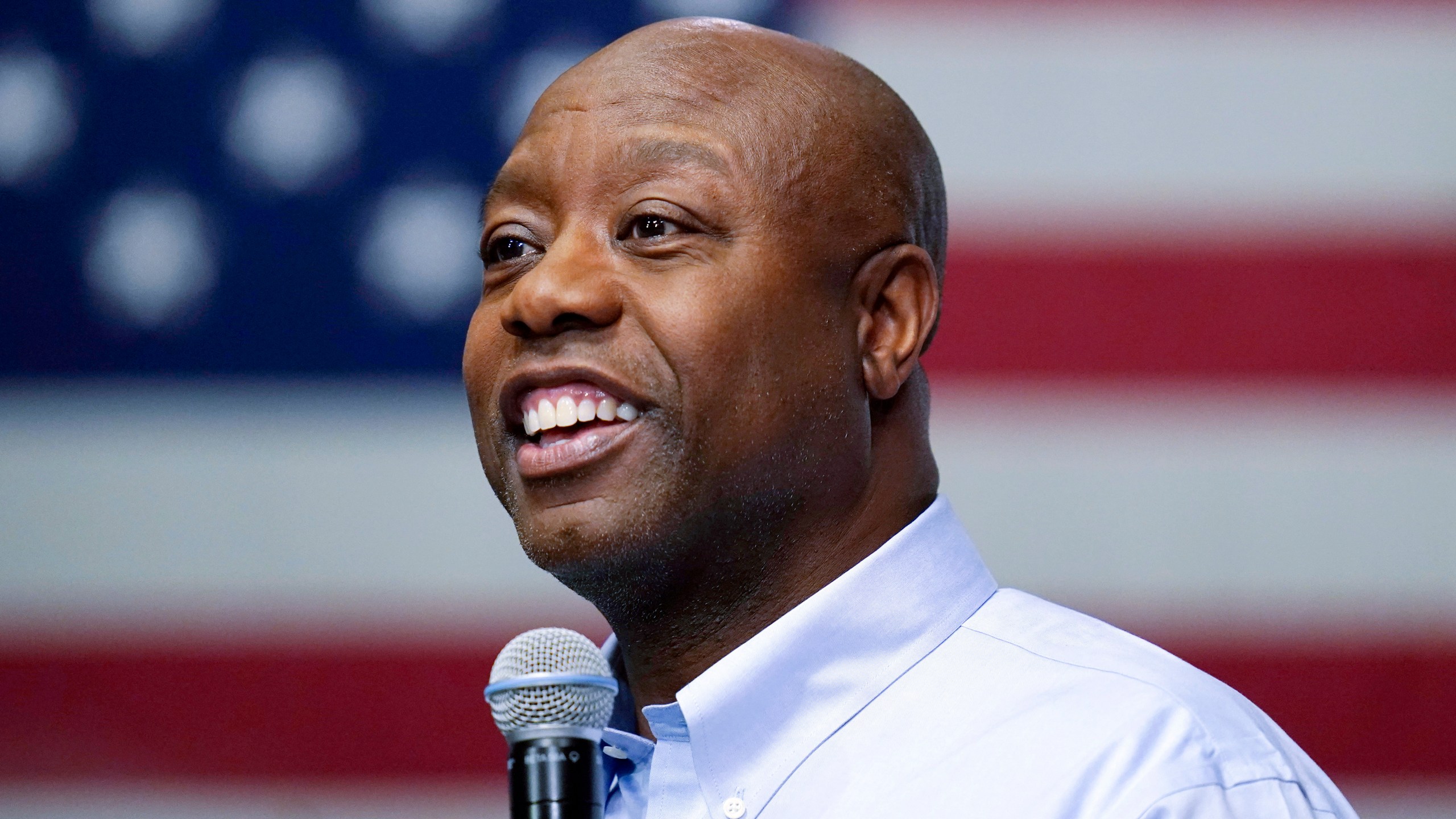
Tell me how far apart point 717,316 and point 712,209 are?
10 centimetres

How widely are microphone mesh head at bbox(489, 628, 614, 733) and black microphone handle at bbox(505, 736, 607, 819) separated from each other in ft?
0.07

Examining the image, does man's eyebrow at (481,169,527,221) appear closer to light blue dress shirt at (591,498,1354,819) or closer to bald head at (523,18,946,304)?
bald head at (523,18,946,304)

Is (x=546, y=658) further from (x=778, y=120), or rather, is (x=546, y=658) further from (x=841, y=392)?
(x=778, y=120)

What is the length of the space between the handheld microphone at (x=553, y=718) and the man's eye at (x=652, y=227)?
347 mm

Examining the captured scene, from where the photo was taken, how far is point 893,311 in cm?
132

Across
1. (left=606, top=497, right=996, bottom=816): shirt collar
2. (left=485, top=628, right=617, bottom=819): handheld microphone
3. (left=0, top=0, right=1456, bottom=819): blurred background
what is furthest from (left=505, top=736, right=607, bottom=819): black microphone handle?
(left=0, top=0, right=1456, bottom=819): blurred background

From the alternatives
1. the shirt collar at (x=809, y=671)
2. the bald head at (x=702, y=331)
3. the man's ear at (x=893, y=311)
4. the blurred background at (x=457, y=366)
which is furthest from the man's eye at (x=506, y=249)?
the blurred background at (x=457, y=366)

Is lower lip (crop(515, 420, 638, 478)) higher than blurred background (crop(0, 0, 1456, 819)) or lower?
lower

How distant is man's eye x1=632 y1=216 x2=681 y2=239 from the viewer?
1225 mm

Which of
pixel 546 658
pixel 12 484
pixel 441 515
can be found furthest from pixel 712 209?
pixel 12 484

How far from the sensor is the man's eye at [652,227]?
122cm

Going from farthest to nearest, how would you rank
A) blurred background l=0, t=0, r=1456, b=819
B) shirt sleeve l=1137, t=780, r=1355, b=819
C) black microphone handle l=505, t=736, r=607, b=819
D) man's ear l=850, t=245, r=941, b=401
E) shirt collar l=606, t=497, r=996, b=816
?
blurred background l=0, t=0, r=1456, b=819, man's ear l=850, t=245, r=941, b=401, shirt collar l=606, t=497, r=996, b=816, black microphone handle l=505, t=736, r=607, b=819, shirt sleeve l=1137, t=780, r=1355, b=819

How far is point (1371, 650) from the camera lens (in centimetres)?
229

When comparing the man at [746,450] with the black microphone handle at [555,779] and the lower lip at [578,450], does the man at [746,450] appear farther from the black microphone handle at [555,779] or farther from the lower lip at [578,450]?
the black microphone handle at [555,779]
